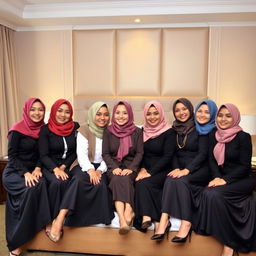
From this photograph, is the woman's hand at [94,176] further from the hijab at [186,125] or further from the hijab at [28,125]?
the hijab at [186,125]

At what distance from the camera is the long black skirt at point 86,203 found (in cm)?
235

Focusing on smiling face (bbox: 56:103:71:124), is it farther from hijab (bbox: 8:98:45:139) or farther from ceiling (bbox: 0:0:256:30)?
ceiling (bbox: 0:0:256:30)

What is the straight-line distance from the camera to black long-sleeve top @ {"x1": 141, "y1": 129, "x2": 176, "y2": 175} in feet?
8.71

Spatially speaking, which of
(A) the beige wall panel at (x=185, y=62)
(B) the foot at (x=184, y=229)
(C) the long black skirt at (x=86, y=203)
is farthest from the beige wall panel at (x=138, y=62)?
(B) the foot at (x=184, y=229)

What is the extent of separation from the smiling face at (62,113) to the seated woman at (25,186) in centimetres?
18

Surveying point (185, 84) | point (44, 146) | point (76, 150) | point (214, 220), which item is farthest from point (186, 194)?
point (185, 84)

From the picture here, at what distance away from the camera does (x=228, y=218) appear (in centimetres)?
221

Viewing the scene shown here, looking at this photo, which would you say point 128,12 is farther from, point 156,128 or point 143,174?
point 143,174

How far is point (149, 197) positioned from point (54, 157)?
1.00 m

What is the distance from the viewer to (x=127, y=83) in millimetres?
4082

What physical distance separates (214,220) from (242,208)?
0.87ft

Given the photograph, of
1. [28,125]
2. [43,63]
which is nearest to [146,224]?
[28,125]

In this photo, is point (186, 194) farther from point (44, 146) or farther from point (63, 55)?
point (63, 55)

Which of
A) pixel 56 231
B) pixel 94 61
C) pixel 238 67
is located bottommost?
pixel 56 231
